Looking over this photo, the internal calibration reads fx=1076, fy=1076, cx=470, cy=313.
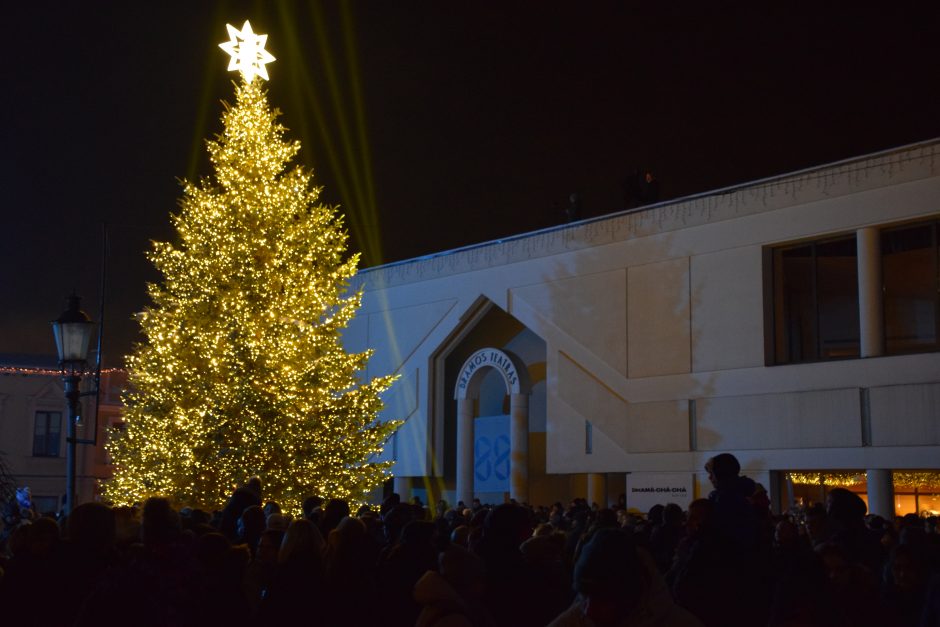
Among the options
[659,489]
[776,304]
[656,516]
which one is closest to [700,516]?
[656,516]

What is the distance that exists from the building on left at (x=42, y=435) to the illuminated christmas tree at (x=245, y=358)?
35.1 meters

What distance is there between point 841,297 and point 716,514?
20368 millimetres

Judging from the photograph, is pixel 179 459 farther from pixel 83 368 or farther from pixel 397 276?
pixel 397 276

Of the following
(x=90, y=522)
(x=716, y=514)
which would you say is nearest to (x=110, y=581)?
(x=90, y=522)

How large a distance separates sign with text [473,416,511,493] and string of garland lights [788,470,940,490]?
32.1ft

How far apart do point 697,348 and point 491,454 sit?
28.4 feet

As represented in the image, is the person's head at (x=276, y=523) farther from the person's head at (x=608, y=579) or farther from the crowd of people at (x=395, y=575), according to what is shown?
the person's head at (x=608, y=579)

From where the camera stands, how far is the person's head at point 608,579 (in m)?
3.61

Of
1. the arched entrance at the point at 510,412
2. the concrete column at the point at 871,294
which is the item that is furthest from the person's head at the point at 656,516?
the arched entrance at the point at 510,412

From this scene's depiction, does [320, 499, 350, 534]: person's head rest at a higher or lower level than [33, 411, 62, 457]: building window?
lower

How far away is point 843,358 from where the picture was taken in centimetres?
2456

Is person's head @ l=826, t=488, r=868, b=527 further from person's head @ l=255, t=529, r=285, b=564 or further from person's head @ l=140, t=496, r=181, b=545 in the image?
person's head @ l=140, t=496, r=181, b=545

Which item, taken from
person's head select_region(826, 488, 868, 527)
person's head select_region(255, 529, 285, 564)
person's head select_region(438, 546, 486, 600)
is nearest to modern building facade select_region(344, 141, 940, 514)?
person's head select_region(826, 488, 868, 527)

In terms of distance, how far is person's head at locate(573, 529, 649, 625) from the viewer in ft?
11.9
